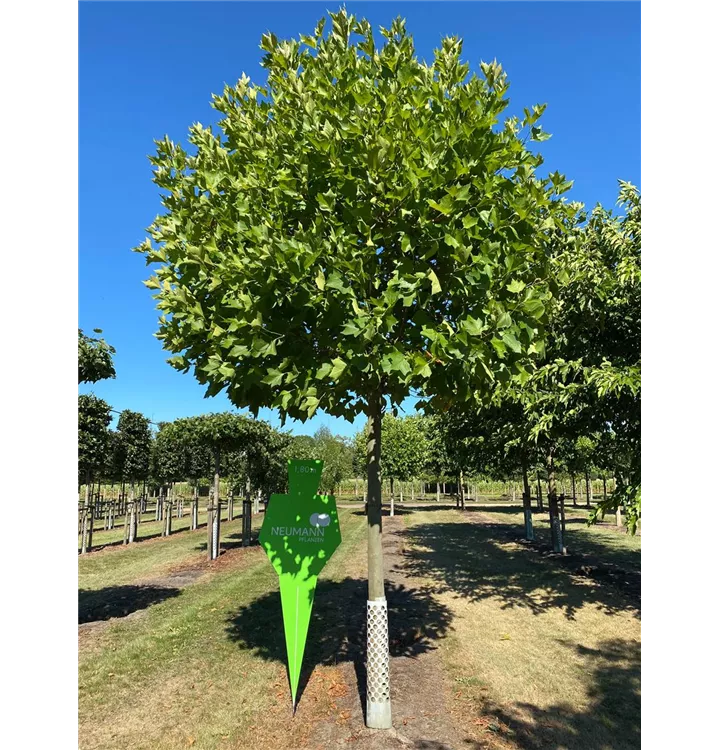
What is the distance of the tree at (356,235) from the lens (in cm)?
460

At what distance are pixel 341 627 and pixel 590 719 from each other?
195 inches

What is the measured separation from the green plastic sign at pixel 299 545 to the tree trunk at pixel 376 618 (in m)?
0.54

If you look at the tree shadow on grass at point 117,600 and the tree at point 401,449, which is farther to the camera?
the tree at point 401,449

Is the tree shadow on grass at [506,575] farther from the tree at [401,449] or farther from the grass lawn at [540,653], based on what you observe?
the tree at [401,449]

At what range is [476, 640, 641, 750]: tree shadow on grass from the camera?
5.24m

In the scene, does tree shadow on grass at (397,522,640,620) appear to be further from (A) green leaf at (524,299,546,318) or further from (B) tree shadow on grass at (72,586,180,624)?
(A) green leaf at (524,299,546,318)

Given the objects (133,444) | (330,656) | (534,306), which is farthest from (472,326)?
(133,444)

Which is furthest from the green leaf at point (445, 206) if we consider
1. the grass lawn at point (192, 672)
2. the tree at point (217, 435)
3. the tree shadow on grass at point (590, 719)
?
the tree at point (217, 435)

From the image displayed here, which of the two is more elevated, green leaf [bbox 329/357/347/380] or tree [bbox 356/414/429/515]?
green leaf [bbox 329/357/347/380]

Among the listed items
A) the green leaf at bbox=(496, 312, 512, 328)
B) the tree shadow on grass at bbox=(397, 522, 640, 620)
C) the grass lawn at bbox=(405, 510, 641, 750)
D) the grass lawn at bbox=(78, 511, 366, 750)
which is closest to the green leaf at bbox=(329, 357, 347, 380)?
the green leaf at bbox=(496, 312, 512, 328)

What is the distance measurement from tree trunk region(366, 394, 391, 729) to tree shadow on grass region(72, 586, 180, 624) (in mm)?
7266
